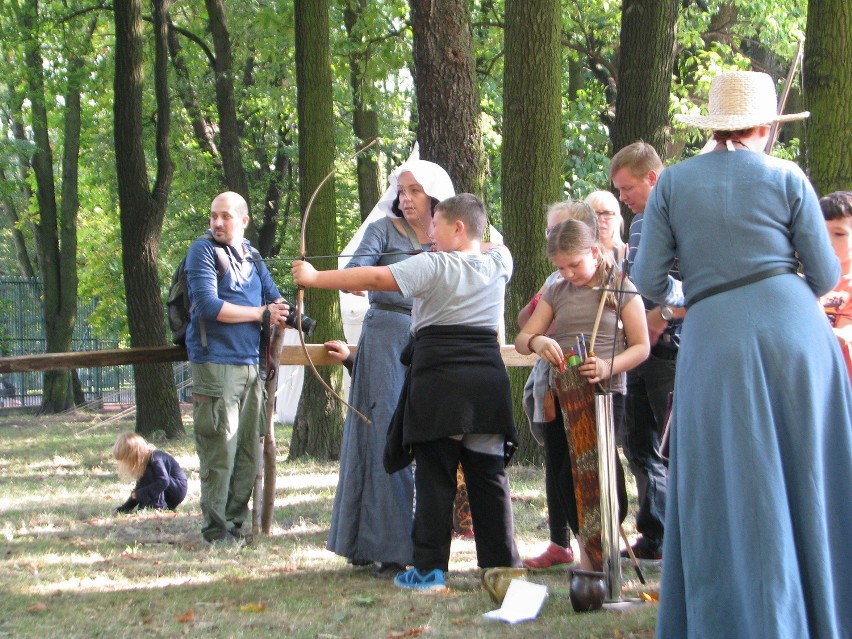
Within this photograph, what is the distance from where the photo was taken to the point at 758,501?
133 inches

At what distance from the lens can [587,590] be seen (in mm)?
4375

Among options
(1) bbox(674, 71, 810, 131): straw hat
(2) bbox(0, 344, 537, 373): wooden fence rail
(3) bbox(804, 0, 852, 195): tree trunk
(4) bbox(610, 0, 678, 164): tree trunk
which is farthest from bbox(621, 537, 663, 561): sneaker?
(4) bbox(610, 0, 678, 164): tree trunk

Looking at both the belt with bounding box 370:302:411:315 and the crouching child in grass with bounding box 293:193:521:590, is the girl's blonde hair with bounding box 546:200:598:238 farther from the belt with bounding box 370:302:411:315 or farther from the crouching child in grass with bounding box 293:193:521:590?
the belt with bounding box 370:302:411:315

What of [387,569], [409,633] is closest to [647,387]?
[387,569]

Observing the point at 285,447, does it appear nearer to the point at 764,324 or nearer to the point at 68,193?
the point at 764,324

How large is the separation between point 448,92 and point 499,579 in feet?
14.3

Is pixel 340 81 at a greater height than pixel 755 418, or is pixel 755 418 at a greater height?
pixel 340 81

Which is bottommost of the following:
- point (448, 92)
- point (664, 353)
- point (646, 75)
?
point (664, 353)

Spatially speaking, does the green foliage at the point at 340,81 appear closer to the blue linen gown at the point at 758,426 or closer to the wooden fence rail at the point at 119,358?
the wooden fence rail at the point at 119,358

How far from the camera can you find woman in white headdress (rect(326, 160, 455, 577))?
5480 mm

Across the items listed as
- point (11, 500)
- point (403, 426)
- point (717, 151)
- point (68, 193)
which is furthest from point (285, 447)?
point (68, 193)

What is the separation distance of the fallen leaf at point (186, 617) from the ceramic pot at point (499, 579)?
1.21 metres

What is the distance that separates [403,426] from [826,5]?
11.5 ft

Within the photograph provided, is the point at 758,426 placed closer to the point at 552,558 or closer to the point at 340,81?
the point at 552,558
